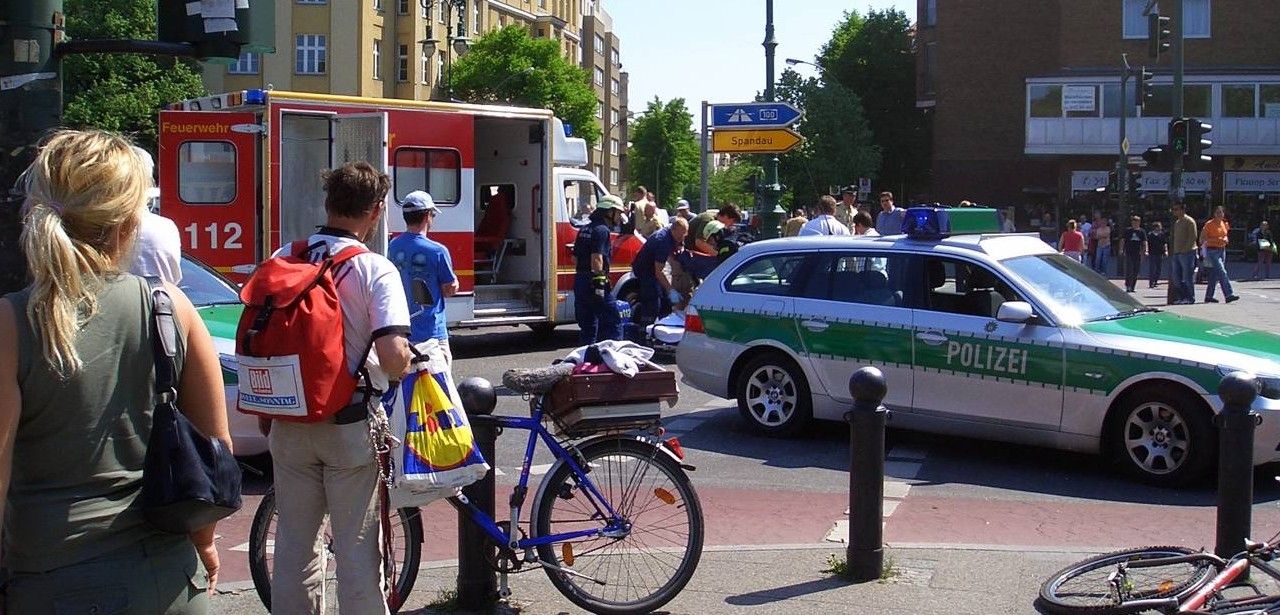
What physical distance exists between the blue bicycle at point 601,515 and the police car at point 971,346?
4145mm

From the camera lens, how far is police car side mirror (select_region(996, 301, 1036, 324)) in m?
8.61

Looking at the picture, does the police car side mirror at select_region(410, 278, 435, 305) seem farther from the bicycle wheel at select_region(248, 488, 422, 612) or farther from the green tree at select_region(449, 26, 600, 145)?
the green tree at select_region(449, 26, 600, 145)

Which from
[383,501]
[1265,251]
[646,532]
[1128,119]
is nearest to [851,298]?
[646,532]

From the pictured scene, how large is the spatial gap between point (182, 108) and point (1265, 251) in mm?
29181

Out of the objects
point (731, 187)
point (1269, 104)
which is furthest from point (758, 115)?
point (731, 187)

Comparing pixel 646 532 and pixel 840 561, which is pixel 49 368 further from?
pixel 840 561

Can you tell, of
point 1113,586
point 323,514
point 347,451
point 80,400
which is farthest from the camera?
point 1113,586

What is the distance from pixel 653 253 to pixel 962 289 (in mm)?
5417

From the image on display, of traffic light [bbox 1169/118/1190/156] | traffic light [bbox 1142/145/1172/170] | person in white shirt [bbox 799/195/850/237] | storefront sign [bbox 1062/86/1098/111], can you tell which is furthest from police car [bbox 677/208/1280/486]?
storefront sign [bbox 1062/86/1098/111]

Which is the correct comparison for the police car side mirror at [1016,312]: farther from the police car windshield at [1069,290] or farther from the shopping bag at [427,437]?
the shopping bag at [427,437]

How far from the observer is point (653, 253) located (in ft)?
46.6

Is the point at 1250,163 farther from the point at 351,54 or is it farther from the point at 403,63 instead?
the point at 351,54

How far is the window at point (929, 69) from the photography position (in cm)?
6264

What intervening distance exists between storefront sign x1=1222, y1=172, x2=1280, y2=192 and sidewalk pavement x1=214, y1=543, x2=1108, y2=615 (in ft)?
154
